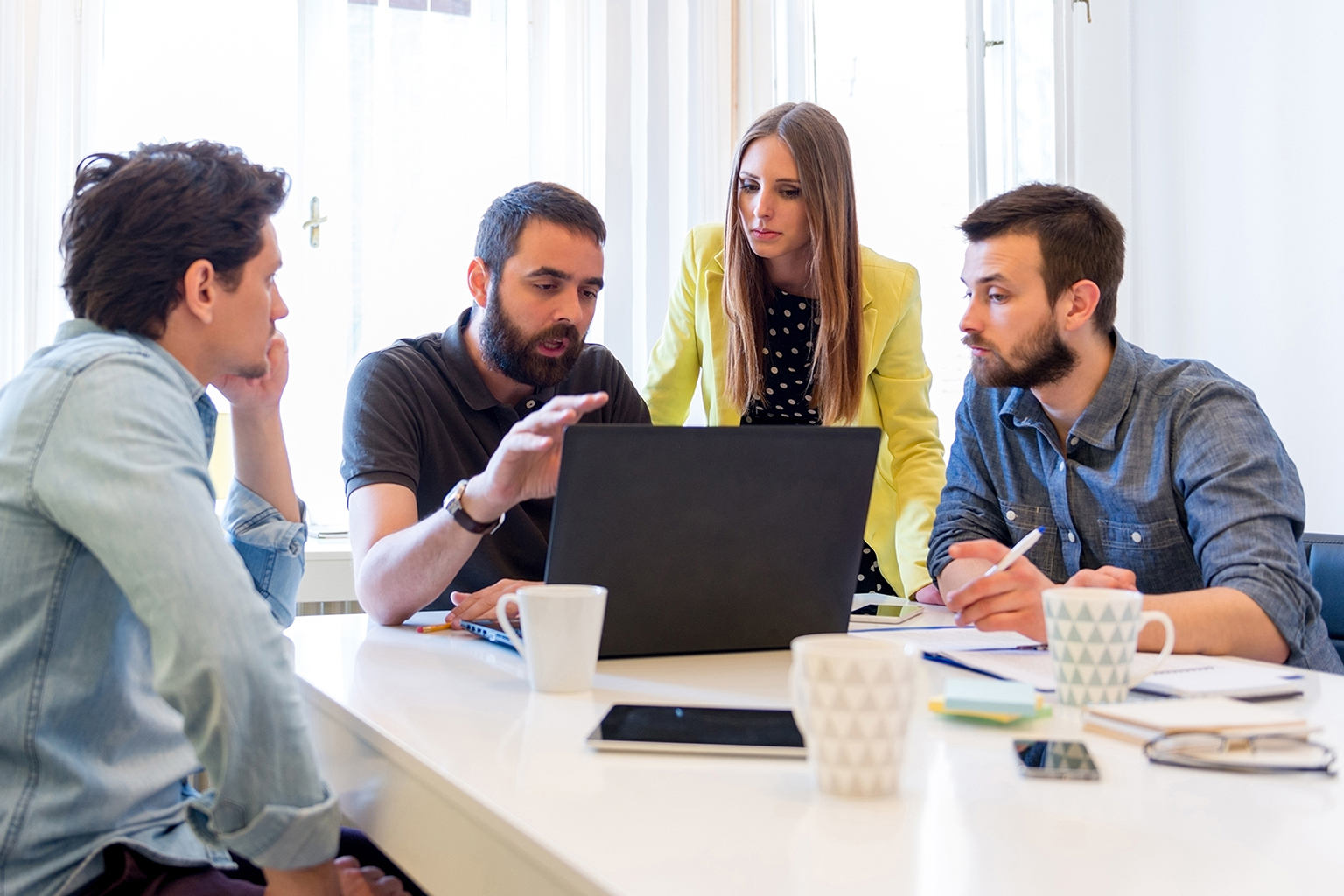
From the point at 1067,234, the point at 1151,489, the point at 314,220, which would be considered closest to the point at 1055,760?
the point at 1151,489

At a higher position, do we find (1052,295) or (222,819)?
(1052,295)

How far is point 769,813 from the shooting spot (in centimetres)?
68

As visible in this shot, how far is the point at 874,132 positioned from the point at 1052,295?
6.21 ft

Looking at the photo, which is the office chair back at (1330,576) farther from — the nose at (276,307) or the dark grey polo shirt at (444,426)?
the nose at (276,307)

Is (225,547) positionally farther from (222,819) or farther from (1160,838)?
(1160,838)

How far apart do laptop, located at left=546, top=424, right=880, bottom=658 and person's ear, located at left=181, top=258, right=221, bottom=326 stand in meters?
0.33

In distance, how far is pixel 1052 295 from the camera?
1679 millimetres

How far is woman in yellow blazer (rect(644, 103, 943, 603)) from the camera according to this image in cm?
207

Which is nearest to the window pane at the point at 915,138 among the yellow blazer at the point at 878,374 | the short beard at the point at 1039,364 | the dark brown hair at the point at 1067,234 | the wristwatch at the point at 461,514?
the yellow blazer at the point at 878,374

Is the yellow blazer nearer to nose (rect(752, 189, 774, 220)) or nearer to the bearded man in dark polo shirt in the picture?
nose (rect(752, 189, 774, 220))

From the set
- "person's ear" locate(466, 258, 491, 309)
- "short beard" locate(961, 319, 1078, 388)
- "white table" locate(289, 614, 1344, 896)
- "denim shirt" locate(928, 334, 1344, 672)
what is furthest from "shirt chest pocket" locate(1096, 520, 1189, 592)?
"person's ear" locate(466, 258, 491, 309)

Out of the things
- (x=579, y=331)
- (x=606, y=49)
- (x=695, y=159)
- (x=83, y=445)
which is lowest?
(x=83, y=445)

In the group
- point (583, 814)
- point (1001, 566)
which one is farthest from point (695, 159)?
point (583, 814)

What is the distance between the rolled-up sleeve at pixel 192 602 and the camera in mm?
760
